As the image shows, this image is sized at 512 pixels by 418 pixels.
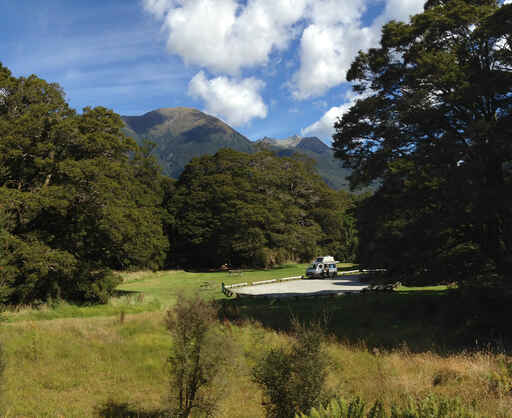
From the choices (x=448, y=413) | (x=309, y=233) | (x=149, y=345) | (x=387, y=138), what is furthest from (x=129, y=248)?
(x=309, y=233)

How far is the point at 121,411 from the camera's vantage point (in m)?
8.03

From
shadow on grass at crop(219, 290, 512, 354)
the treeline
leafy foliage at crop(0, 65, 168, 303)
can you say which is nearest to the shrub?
shadow on grass at crop(219, 290, 512, 354)

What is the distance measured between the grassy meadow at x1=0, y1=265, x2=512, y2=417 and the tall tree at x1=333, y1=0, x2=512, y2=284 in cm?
300

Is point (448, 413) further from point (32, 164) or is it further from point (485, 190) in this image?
point (32, 164)

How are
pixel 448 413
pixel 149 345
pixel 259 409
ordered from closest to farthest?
1. pixel 448 413
2. pixel 259 409
3. pixel 149 345

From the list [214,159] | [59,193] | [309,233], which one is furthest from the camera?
[214,159]

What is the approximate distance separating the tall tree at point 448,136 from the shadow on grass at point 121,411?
9.58m

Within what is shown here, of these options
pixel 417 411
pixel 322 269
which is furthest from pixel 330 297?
pixel 417 411

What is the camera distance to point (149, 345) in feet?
39.9

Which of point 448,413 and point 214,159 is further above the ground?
point 214,159

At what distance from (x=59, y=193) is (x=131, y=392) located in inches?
520

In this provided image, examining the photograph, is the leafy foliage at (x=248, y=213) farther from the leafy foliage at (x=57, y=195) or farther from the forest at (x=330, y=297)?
the leafy foliage at (x=57, y=195)

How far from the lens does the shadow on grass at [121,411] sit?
7.85 meters

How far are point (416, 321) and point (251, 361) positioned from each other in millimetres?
7156
